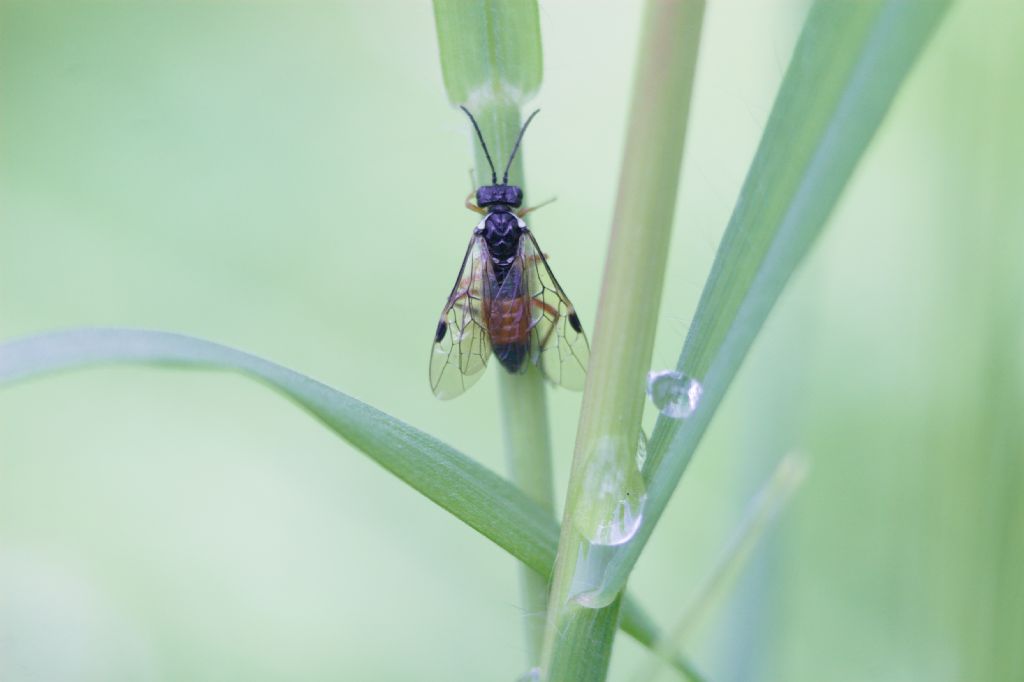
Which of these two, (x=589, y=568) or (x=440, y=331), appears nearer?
(x=589, y=568)

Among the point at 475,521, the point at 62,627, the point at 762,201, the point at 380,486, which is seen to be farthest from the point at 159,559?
the point at 762,201

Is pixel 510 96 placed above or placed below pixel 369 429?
above

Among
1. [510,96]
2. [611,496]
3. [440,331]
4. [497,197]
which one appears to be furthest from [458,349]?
[611,496]

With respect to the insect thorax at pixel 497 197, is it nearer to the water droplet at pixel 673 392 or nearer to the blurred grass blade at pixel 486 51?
the blurred grass blade at pixel 486 51

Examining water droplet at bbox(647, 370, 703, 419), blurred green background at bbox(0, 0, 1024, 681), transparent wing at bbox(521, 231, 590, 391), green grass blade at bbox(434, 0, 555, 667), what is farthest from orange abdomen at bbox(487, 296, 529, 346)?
water droplet at bbox(647, 370, 703, 419)

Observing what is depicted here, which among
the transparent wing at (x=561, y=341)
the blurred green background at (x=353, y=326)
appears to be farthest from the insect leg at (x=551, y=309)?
the blurred green background at (x=353, y=326)

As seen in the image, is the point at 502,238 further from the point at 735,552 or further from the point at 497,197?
the point at 735,552
